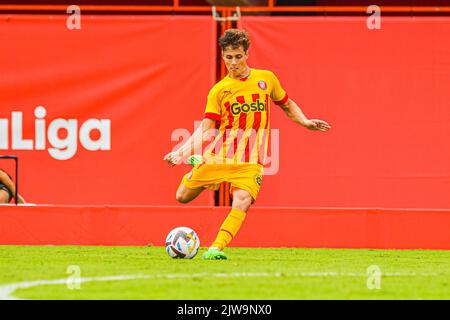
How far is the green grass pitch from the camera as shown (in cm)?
729

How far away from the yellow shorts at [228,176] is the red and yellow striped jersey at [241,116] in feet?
0.20

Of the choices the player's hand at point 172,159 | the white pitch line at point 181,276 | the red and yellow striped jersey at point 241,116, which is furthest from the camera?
the red and yellow striped jersey at point 241,116

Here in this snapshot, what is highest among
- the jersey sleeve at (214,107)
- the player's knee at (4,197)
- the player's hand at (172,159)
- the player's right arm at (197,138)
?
the jersey sleeve at (214,107)

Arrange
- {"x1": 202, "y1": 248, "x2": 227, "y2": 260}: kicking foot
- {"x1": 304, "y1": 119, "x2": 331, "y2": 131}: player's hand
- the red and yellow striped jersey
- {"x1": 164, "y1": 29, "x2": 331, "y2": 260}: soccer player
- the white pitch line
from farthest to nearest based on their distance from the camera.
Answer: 1. {"x1": 304, "y1": 119, "x2": 331, "y2": 131}: player's hand
2. the red and yellow striped jersey
3. {"x1": 164, "y1": 29, "x2": 331, "y2": 260}: soccer player
4. {"x1": 202, "y1": 248, "x2": 227, "y2": 260}: kicking foot
5. the white pitch line

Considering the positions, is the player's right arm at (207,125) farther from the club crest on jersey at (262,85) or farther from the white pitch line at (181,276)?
the white pitch line at (181,276)

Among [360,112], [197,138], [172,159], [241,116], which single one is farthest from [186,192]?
[360,112]

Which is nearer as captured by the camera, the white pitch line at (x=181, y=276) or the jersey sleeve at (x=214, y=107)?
the white pitch line at (x=181, y=276)

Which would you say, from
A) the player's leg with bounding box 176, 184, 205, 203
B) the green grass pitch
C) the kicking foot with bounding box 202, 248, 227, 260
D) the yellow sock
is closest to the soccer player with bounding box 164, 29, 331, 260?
the yellow sock

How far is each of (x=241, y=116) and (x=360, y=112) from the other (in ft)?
9.56

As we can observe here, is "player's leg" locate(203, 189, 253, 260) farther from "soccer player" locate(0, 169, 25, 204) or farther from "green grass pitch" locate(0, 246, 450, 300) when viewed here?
"soccer player" locate(0, 169, 25, 204)

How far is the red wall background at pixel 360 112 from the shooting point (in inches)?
499

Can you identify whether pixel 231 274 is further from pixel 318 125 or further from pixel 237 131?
pixel 318 125

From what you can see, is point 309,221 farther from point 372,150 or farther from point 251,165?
point 251,165

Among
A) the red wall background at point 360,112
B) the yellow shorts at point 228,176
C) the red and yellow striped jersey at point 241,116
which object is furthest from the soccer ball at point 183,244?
the red wall background at point 360,112
